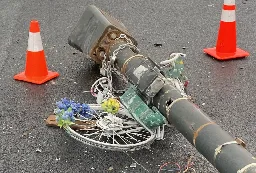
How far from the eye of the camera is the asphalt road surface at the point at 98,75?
167 inches

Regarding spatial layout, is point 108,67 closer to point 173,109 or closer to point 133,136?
point 133,136

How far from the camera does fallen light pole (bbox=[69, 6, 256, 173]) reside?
11.0ft

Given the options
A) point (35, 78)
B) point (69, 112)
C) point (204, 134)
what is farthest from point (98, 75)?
point (204, 134)

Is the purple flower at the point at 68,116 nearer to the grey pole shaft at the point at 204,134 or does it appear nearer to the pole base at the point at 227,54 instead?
the grey pole shaft at the point at 204,134

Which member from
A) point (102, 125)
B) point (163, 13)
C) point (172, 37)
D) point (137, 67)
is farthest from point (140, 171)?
point (163, 13)

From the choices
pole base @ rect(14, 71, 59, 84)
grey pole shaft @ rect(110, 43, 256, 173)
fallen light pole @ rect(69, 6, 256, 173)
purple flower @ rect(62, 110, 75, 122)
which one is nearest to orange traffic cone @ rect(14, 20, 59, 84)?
pole base @ rect(14, 71, 59, 84)

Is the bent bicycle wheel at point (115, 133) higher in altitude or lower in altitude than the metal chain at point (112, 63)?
lower

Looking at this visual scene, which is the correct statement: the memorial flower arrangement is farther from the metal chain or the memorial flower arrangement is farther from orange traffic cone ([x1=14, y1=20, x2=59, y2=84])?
orange traffic cone ([x1=14, y1=20, x2=59, y2=84])

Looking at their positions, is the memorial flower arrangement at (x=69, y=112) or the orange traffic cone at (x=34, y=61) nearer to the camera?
the memorial flower arrangement at (x=69, y=112)

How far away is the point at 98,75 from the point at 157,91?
1.87m

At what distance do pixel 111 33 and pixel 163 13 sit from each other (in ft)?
10.3

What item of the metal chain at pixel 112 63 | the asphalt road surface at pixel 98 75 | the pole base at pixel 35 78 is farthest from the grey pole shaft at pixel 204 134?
the pole base at pixel 35 78

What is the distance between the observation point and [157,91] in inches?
164

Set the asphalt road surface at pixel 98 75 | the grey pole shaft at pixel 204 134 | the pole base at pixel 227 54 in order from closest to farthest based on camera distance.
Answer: the grey pole shaft at pixel 204 134 → the asphalt road surface at pixel 98 75 → the pole base at pixel 227 54
